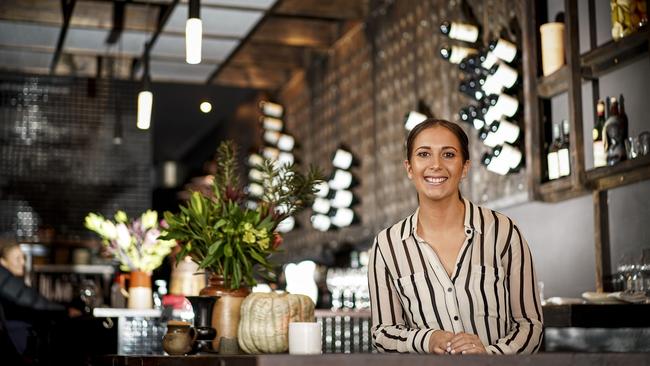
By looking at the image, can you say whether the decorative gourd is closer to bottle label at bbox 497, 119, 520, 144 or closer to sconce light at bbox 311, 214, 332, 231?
bottle label at bbox 497, 119, 520, 144

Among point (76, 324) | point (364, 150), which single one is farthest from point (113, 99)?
point (76, 324)

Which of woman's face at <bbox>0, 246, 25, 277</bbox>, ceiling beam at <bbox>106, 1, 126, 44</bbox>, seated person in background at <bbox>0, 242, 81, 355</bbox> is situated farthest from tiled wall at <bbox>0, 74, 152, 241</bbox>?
seated person in background at <bbox>0, 242, 81, 355</bbox>

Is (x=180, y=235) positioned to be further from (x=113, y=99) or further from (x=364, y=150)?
(x=113, y=99)

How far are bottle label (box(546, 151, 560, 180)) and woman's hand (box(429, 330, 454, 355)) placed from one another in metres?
2.82

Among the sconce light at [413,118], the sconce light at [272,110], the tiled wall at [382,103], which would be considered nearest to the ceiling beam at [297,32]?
the tiled wall at [382,103]

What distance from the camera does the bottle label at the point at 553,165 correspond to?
4762mm

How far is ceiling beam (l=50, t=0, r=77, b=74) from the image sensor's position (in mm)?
7358

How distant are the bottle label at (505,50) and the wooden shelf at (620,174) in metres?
1.05

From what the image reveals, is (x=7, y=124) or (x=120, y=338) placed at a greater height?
(x=7, y=124)

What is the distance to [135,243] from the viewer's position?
5.40 meters

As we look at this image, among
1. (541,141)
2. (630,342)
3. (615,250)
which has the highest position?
(541,141)

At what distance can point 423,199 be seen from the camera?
2.30 m

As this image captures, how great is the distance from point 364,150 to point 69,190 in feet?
11.2

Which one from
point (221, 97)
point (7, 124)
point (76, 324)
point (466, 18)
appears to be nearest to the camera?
point (466, 18)
